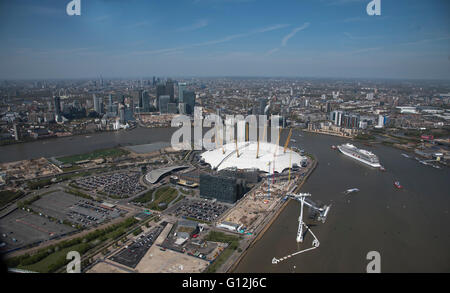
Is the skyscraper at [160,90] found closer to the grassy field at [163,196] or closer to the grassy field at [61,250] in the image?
the grassy field at [163,196]

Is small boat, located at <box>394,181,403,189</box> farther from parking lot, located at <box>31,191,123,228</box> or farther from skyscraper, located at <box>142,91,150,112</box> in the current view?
skyscraper, located at <box>142,91,150,112</box>

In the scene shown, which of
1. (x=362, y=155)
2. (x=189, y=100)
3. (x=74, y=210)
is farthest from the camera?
(x=189, y=100)

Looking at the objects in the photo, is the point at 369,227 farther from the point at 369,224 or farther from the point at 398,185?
the point at 398,185

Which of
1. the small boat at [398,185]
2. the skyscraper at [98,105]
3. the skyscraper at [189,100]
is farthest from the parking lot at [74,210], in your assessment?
the skyscraper at [98,105]

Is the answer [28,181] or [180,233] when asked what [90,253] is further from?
[28,181]

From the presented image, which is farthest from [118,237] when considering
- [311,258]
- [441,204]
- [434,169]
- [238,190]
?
[434,169]

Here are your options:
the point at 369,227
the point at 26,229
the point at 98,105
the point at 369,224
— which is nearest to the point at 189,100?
the point at 98,105

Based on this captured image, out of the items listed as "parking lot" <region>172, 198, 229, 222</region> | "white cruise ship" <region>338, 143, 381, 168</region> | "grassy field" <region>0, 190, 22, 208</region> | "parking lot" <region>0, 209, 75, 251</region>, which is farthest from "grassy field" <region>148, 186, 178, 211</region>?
"white cruise ship" <region>338, 143, 381, 168</region>
